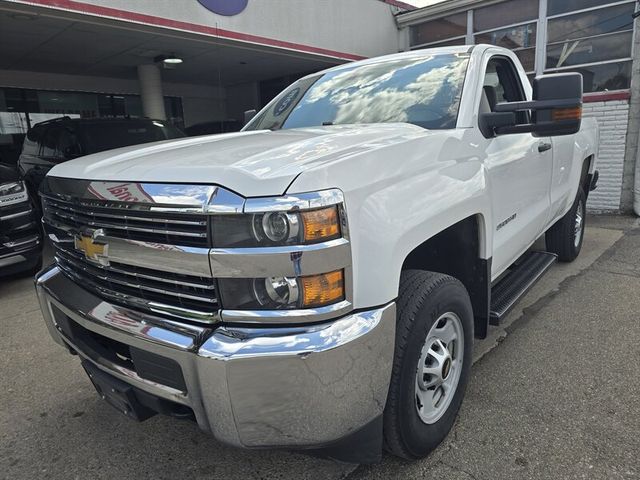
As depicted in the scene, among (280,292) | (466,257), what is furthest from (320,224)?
(466,257)

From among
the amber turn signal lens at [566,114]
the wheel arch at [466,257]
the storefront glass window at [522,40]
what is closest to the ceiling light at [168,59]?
the storefront glass window at [522,40]

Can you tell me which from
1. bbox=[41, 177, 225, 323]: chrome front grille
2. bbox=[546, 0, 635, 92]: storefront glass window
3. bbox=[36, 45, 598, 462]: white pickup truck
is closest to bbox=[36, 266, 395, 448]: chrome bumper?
bbox=[36, 45, 598, 462]: white pickup truck

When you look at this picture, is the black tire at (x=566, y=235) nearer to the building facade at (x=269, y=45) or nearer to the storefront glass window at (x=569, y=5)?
the building facade at (x=269, y=45)

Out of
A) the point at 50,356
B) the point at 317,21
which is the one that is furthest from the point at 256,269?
the point at 317,21

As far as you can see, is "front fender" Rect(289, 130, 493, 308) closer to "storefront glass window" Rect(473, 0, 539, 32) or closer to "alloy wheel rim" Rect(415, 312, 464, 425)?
"alloy wheel rim" Rect(415, 312, 464, 425)

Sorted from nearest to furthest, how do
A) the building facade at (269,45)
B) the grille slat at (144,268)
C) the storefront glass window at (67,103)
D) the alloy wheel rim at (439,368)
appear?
the grille slat at (144,268), the alloy wheel rim at (439,368), the building facade at (269,45), the storefront glass window at (67,103)

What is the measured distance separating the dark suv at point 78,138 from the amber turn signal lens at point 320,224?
6376 millimetres

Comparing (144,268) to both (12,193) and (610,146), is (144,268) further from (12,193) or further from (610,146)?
(610,146)

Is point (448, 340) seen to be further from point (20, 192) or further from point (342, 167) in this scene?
point (20, 192)

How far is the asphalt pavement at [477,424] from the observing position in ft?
7.29

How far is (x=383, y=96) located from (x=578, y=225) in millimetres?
3373

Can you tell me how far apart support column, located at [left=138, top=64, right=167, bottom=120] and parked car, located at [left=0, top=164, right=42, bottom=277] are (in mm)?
6710

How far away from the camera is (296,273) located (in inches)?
62.9

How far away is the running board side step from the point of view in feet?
9.50
